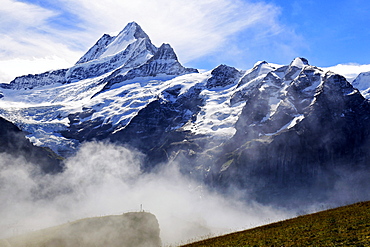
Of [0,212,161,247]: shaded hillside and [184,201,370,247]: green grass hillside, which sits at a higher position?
[184,201,370,247]: green grass hillside

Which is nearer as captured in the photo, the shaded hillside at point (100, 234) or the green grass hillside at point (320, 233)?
the green grass hillside at point (320, 233)

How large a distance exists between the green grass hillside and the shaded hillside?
61.7 ft

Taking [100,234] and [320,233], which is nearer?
[320,233]

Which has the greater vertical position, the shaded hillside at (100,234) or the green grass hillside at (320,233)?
the green grass hillside at (320,233)

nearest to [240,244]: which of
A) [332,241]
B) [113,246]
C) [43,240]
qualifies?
[332,241]

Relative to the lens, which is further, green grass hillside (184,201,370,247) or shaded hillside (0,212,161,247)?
shaded hillside (0,212,161,247)

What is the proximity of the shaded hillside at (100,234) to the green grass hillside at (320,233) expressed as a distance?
61.7 ft

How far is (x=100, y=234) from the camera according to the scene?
72.0 meters

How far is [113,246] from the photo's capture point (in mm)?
71125

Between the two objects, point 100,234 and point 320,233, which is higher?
point 320,233

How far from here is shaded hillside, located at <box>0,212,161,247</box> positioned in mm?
63659

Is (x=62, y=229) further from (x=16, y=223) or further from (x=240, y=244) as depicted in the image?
(x=16, y=223)

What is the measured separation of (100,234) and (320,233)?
42.5 metres

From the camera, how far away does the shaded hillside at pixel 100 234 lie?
2506 inches
